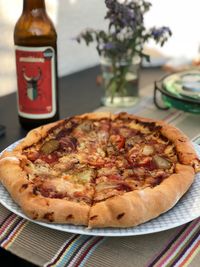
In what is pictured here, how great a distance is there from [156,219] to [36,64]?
0.49m

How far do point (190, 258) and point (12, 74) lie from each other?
37.0 inches

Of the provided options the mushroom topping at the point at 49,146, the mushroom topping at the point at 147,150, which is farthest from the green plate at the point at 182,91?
the mushroom topping at the point at 49,146

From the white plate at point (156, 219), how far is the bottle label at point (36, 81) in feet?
1.09

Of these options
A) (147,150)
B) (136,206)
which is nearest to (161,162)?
(147,150)

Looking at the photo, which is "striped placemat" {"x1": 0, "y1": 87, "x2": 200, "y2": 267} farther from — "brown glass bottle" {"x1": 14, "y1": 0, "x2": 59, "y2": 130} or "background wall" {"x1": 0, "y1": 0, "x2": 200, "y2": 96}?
"background wall" {"x1": 0, "y1": 0, "x2": 200, "y2": 96}

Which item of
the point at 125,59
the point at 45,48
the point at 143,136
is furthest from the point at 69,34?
the point at 143,136

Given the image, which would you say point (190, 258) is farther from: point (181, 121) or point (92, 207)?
point (181, 121)

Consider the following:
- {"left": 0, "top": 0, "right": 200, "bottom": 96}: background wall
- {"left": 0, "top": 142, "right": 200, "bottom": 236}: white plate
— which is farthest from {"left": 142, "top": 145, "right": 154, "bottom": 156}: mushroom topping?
{"left": 0, "top": 0, "right": 200, "bottom": 96}: background wall

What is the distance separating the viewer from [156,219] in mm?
675

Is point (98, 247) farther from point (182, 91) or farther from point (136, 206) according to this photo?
point (182, 91)

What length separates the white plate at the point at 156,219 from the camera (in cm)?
64

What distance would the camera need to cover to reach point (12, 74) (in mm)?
1400

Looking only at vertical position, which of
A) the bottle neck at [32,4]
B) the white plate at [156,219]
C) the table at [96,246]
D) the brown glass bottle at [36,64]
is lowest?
the table at [96,246]

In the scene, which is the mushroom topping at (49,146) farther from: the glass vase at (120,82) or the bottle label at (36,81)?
the glass vase at (120,82)
